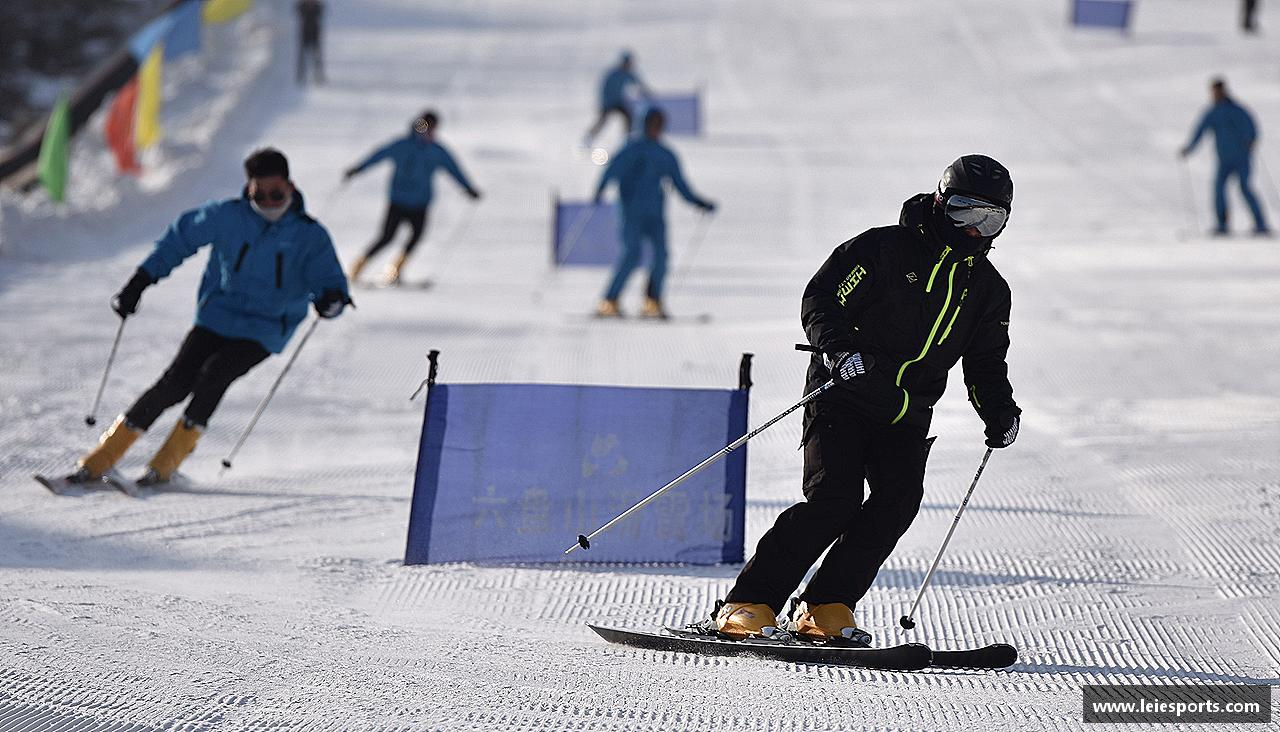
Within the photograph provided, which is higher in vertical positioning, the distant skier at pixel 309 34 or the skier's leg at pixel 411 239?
the distant skier at pixel 309 34

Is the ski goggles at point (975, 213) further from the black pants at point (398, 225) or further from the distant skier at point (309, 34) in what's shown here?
the distant skier at point (309, 34)

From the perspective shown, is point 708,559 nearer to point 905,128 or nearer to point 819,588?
point 819,588

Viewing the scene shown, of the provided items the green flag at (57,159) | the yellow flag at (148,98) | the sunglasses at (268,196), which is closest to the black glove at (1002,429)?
the sunglasses at (268,196)

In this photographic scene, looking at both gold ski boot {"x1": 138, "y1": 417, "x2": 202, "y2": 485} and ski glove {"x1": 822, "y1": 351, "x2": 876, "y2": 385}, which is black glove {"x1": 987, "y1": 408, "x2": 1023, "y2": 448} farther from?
gold ski boot {"x1": 138, "y1": 417, "x2": 202, "y2": 485}

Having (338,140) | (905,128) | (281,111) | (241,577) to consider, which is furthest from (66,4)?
(241,577)

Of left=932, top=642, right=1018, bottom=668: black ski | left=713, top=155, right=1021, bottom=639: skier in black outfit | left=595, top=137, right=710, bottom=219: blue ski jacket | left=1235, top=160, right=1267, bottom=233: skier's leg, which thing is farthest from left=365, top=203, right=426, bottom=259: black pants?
left=932, top=642, right=1018, bottom=668: black ski

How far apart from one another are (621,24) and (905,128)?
11.0 metres

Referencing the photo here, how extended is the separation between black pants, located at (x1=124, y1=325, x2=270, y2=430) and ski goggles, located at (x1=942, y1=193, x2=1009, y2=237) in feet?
11.6

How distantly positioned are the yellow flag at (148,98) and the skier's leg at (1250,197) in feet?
38.0

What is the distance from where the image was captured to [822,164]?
20812 mm

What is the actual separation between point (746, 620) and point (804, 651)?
20cm

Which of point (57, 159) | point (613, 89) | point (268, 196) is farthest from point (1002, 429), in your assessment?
point (613, 89)

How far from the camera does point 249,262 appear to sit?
22.0 ft

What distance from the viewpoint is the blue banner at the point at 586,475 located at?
5.69 m
